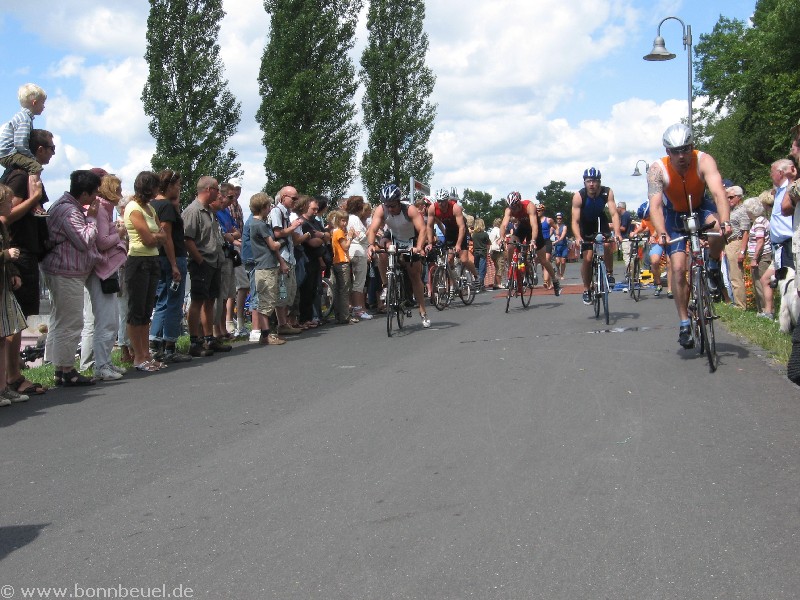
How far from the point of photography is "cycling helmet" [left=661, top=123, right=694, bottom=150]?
916 cm

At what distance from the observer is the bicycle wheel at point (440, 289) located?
17516mm

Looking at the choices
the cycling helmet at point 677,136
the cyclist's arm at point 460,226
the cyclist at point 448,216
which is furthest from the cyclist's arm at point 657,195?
the cyclist at point 448,216

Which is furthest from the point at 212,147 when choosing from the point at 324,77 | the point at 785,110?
the point at 785,110

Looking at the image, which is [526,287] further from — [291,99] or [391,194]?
[291,99]

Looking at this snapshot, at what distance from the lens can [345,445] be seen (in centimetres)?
614

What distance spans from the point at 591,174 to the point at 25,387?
8.49 metres

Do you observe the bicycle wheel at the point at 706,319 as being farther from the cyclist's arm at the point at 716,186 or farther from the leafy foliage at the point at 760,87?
the leafy foliage at the point at 760,87

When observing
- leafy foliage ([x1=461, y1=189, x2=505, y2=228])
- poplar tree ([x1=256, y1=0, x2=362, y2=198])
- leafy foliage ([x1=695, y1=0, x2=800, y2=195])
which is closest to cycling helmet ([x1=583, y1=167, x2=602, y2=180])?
poplar tree ([x1=256, y1=0, x2=362, y2=198])

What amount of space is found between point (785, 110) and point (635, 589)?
48.0 m

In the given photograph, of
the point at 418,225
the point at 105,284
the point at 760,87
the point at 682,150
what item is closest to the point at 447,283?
the point at 418,225

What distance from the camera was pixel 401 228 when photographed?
14.2 meters

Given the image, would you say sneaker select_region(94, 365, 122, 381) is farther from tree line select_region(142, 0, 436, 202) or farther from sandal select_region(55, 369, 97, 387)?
tree line select_region(142, 0, 436, 202)

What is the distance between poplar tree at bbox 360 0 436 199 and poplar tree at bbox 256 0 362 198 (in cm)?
546

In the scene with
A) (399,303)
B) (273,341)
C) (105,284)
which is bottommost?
(273,341)
